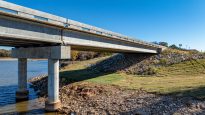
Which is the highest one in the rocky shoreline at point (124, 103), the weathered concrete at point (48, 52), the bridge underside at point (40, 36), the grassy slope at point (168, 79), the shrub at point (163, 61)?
the bridge underside at point (40, 36)

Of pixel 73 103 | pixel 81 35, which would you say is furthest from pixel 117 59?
pixel 73 103

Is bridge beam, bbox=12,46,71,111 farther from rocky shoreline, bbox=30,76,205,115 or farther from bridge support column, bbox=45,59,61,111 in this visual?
rocky shoreline, bbox=30,76,205,115

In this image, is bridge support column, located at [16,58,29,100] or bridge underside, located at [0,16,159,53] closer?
bridge underside, located at [0,16,159,53]

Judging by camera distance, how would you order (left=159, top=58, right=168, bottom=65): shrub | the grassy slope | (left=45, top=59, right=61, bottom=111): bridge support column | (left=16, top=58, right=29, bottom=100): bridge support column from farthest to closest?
(left=159, top=58, right=168, bottom=65): shrub < (left=16, top=58, right=29, bottom=100): bridge support column < the grassy slope < (left=45, top=59, right=61, bottom=111): bridge support column

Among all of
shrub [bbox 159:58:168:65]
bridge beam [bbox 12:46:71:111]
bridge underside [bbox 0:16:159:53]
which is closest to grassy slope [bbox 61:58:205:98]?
shrub [bbox 159:58:168:65]

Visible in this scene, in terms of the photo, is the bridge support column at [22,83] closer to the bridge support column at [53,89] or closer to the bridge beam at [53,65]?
the bridge beam at [53,65]

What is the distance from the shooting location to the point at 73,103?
79.5 ft

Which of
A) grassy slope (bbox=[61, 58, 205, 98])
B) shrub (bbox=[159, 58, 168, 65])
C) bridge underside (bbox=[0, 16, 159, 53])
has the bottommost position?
grassy slope (bbox=[61, 58, 205, 98])

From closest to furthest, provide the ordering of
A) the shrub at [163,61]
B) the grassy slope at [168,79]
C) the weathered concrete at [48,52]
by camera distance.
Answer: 1. the weathered concrete at [48,52]
2. the grassy slope at [168,79]
3. the shrub at [163,61]

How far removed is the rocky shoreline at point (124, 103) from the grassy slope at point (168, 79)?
2.00 metres

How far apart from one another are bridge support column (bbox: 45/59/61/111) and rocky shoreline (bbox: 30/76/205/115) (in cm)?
84

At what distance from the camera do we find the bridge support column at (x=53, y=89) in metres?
22.6

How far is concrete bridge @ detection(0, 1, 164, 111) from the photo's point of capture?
1870 cm

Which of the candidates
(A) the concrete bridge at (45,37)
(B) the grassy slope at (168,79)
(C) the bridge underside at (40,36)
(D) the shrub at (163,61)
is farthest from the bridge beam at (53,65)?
(D) the shrub at (163,61)
